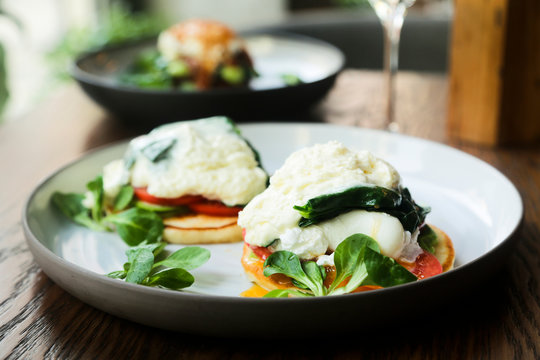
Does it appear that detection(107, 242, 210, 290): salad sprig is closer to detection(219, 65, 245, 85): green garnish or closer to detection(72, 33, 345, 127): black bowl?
detection(72, 33, 345, 127): black bowl

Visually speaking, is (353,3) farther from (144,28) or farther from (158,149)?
(158,149)

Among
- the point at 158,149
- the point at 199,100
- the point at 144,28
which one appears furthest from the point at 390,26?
the point at 144,28

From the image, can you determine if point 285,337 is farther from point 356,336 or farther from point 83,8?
point 83,8

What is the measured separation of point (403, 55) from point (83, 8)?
3.83 metres

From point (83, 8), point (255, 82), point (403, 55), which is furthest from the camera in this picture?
Result: point (83, 8)

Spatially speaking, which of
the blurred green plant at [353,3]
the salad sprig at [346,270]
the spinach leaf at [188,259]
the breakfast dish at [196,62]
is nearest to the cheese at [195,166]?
the spinach leaf at [188,259]

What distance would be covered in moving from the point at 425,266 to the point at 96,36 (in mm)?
5105

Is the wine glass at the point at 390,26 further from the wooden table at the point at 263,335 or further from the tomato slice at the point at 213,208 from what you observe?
the tomato slice at the point at 213,208

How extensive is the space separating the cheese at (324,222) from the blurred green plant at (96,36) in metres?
4.20

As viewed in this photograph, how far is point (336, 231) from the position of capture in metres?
1.07

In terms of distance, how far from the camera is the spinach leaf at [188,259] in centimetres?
113

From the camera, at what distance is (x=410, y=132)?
208cm

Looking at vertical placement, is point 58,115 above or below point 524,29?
below

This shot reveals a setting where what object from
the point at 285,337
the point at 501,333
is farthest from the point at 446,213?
the point at 285,337
